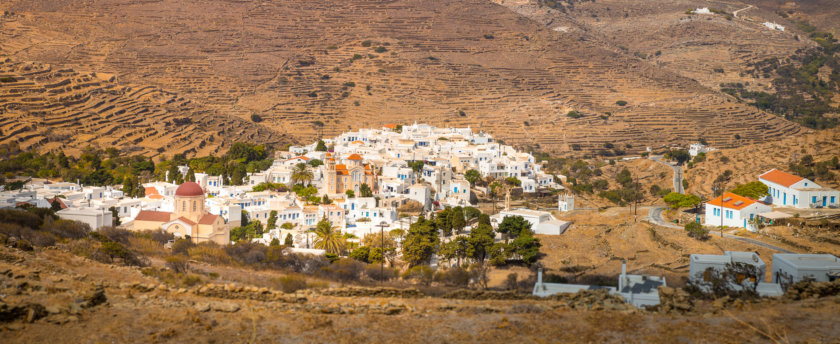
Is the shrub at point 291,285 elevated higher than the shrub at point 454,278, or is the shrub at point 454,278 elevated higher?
the shrub at point 291,285

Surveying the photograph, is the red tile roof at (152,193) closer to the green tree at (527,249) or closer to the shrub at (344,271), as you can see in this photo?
the shrub at (344,271)

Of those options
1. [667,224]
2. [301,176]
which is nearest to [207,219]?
[301,176]

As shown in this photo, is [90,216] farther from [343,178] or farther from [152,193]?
[343,178]

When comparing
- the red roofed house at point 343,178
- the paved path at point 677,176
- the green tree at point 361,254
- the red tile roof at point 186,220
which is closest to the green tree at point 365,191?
the red roofed house at point 343,178

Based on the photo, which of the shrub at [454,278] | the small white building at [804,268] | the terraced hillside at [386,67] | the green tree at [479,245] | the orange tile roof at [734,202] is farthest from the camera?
the terraced hillside at [386,67]

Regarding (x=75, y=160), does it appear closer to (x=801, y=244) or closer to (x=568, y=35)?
(x=801, y=244)

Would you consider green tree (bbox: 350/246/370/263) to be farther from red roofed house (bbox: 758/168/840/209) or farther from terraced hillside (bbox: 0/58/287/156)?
terraced hillside (bbox: 0/58/287/156)

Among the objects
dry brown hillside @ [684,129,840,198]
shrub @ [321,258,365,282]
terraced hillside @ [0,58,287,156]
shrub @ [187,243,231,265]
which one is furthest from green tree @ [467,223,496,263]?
terraced hillside @ [0,58,287,156]

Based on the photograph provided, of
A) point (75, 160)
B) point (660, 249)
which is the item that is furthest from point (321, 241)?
point (75, 160)
